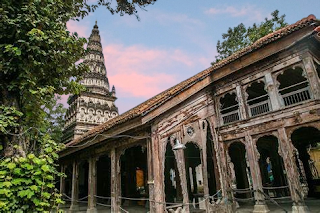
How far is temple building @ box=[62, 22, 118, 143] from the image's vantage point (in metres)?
29.0

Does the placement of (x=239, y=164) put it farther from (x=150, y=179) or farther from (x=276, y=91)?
(x=150, y=179)

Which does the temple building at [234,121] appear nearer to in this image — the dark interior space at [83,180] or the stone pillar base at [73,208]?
the stone pillar base at [73,208]

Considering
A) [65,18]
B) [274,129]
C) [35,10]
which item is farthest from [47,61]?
[274,129]

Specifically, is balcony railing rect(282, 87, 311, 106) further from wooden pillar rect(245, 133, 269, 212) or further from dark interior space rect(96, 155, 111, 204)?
dark interior space rect(96, 155, 111, 204)

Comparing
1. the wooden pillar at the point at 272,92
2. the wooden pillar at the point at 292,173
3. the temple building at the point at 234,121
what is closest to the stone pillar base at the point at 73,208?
the temple building at the point at 234,121

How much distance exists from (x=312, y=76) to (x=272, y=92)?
1405mm

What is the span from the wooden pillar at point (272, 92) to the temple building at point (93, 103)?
2356cm

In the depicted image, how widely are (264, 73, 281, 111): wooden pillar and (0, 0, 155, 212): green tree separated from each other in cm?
730

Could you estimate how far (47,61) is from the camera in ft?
19.1

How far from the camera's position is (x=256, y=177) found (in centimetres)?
843

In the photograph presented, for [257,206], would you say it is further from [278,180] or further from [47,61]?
[47,61]

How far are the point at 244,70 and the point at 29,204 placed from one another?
886 cm

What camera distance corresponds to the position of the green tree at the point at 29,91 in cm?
441

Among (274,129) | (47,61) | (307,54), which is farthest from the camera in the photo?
(274,129)
